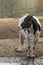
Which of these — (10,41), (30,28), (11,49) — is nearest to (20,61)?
(30,28)

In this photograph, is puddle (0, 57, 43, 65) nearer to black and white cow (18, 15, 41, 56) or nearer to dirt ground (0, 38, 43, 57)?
dirt ground (0, 38, 43, 57)

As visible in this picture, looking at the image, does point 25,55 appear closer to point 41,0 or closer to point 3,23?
point 3,23

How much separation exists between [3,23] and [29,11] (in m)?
3.20

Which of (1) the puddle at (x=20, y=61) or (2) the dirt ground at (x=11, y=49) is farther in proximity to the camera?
(2) the dirt ground at (x=11, y=49)

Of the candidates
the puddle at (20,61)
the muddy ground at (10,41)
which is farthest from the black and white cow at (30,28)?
the muddy ground at (10,41)

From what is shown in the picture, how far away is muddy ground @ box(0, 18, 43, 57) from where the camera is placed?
11039mm

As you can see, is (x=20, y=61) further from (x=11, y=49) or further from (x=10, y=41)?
(x=10, y=41)

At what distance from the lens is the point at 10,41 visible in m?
12.9

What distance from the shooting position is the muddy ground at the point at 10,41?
435 inches

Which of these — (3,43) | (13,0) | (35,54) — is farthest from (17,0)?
(35,54)

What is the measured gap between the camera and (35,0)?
18.6 m

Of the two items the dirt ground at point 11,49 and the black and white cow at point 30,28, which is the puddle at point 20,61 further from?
the black and white cow at point 30,28

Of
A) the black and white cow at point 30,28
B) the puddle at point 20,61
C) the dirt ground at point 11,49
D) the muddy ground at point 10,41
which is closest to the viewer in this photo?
the black and white cow at point 30,28

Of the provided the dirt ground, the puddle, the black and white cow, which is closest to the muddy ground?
the dirt ground
